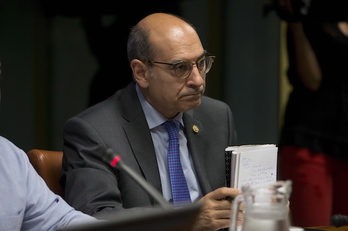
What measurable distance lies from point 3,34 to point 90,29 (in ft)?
1.37

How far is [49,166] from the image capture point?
2.44 meters

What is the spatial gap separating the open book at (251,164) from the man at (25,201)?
46cm

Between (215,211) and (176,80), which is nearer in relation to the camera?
(215,211)

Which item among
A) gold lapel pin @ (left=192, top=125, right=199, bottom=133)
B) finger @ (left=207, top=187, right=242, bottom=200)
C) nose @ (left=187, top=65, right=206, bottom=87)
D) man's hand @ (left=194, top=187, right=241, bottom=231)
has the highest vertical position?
nose @ (left=187, top=65, right=206, bottom=87)

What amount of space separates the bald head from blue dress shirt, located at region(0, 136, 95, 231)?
0.75m

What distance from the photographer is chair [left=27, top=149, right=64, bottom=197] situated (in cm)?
240

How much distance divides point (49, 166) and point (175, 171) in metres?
0.47

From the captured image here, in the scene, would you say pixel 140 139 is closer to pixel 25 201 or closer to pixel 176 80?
pixel 176 80

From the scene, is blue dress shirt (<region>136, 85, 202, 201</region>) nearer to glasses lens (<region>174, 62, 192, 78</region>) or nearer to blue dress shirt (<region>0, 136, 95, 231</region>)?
glasses lens (<region>174, 62, 192, 78</region>)

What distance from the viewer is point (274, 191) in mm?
1483

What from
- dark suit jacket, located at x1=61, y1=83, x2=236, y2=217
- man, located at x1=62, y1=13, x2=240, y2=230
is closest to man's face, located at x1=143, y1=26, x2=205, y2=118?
man, located at x1=62, y1=13, x2=240, y2=230

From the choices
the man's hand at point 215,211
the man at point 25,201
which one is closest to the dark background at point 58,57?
the man at point 25,201

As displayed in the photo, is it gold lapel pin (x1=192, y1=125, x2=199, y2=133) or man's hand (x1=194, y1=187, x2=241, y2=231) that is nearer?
man's hand (x1=194, y1=187, x2=241, y2=231)

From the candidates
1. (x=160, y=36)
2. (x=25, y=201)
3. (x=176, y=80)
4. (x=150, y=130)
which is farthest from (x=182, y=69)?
(x=25, y=201)
